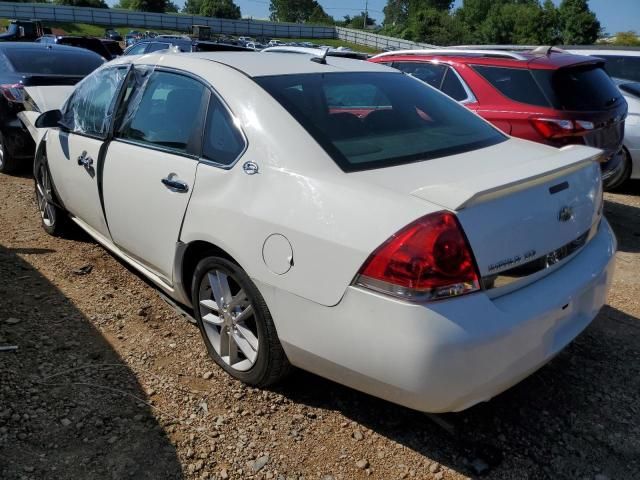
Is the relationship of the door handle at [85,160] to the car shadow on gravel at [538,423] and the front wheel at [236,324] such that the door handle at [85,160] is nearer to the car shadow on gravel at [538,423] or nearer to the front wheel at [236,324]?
the front wheel at [236,324]

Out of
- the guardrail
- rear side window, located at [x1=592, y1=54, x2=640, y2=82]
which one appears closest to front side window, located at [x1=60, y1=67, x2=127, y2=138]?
rear side window, located at [x1=592, y1=54, x2=640, y2=82]

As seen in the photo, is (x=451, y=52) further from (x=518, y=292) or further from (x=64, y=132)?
(x=518, y=292)

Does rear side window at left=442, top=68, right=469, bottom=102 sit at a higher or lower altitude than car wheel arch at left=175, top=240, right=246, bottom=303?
higher

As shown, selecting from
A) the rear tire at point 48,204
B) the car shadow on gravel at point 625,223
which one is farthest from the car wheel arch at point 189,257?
the car shadow on gravel at point 625,223

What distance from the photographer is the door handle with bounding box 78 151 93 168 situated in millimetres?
3809

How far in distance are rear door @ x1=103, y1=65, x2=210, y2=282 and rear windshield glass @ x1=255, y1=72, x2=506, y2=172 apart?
507 millimetres

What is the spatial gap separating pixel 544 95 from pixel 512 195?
3197mm

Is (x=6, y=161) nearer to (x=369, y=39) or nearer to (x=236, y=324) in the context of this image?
(x=236, y=324)

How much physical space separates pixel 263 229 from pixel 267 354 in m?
0.61

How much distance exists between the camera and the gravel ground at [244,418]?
95.9 inches

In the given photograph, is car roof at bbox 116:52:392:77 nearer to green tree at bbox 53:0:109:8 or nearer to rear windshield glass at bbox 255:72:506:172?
rear windshield glass at bbox 255:72:506:172

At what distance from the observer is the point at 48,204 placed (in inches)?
192

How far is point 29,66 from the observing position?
7.17 m

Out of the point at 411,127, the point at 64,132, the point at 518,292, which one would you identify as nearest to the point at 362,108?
the point at 411,127
